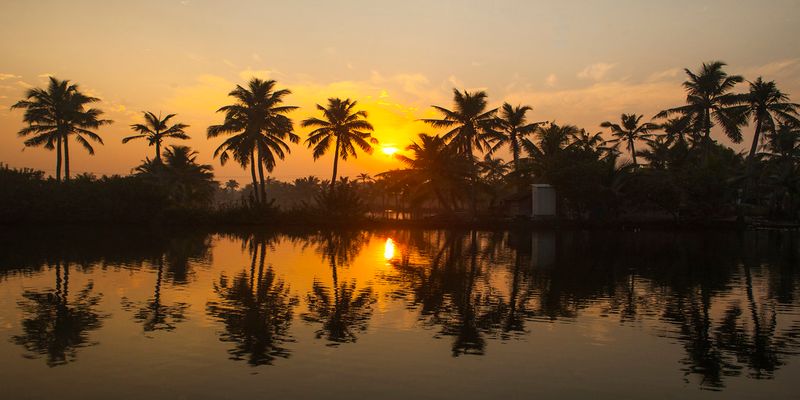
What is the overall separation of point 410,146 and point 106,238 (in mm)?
27374

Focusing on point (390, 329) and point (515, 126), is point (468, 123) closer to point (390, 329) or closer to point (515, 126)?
point (515, 126)

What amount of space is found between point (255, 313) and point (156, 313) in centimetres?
205

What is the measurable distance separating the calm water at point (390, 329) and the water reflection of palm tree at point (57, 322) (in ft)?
0.16

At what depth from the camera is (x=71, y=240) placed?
30.0 meters

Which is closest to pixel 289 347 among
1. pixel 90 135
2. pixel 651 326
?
pixel 651 326

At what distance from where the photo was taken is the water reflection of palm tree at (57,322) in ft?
30.3

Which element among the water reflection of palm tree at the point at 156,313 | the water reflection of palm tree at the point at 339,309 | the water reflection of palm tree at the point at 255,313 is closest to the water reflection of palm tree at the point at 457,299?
the water reflection of palm tree at the point at 339,309

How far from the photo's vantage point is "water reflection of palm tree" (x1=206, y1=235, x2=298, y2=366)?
9.51 meters

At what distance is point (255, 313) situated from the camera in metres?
12.2

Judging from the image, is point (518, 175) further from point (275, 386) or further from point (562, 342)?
point (275, 386)

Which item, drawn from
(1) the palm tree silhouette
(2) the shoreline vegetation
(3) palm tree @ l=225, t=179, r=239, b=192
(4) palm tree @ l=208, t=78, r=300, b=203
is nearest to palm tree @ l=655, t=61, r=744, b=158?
(2) the shoreline vegetation

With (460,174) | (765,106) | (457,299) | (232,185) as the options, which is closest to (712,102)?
(765,106)

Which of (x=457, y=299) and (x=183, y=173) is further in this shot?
(x=183, y=173)

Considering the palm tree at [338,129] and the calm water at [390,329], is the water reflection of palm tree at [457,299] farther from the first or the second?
the palm tree at [338,129]
